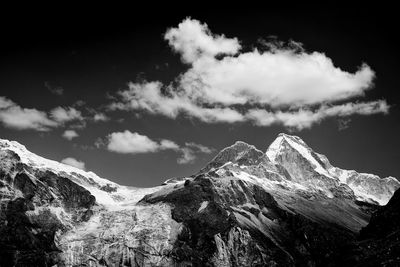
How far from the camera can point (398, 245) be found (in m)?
144

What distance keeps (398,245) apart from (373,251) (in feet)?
58.6

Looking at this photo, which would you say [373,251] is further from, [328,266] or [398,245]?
[328,266]

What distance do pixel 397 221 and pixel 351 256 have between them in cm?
3212

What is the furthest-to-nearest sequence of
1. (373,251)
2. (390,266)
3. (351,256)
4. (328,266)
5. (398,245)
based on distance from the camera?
(328,266)
(351,256)
(373,251)
(398,245)
(390,266)

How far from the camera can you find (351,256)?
595ft

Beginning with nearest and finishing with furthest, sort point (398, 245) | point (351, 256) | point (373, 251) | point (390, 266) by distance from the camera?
point (390, 266)
point (398, 245)
point (373, 251)
point (351, 256)

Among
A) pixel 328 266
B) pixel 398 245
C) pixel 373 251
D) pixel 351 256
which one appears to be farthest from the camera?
pixel 328 266

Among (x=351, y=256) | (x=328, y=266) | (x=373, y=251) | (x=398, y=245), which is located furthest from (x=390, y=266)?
A: (x=328, y=266)

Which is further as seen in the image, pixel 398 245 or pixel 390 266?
pixel 398 245

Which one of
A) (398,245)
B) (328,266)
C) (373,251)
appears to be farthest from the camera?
(328,266)

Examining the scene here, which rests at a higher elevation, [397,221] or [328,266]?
[397,221]

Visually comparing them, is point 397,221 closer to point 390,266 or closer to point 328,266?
point 328,266

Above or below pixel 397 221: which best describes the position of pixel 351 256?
below

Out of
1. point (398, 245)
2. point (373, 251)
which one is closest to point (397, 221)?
point (373, 251)
